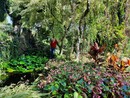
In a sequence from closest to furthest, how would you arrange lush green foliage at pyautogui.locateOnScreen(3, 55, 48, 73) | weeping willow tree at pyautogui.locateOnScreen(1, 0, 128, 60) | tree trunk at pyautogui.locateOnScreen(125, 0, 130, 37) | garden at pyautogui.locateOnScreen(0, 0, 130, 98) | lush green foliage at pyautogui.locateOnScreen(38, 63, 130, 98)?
lush green foliage at pyautogui.locateOnScreen(38, 63, 130, 98), garden at pyautogui.locateOnScreen(0, 0, 130, 98), lush green foliage at pyautogui.locateOnScreen(3, 55, 48, 73), weeping willow tree at pyautogui.locateOnScreen(1, 0, 128, 60), tree trunk at pyautogui.locateOnScreen(125, 0, 130, 37)

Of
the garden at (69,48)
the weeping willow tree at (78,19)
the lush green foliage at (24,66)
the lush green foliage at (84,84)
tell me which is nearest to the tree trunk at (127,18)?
the garden at (69,48)

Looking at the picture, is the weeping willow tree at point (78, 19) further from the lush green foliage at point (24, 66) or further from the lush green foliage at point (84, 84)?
the lush green foliage at point (84, 84)

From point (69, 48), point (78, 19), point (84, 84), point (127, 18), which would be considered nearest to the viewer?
point (84, 84)

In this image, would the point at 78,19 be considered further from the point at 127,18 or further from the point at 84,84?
the point at 84,84

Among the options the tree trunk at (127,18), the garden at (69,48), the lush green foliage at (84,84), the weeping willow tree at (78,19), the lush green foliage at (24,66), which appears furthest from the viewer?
the tree trunk at (127,18)

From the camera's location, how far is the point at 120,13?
13484 millimetres

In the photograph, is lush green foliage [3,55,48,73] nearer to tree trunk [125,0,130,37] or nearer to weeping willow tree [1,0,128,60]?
weeping willow tree [1,0,128,60]

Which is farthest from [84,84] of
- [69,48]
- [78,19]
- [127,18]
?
[127,18]

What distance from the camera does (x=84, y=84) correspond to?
5.45 meters

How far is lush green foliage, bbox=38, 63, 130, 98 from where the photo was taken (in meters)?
5.32

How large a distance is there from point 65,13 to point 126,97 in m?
6.88

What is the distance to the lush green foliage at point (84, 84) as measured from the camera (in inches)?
209

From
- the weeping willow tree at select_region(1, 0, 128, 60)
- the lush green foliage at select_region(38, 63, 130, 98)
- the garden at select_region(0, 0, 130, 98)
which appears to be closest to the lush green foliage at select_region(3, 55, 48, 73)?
the garden at select_region(0, 0, 130, 98)

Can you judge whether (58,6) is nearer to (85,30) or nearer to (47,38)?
(85,30)
